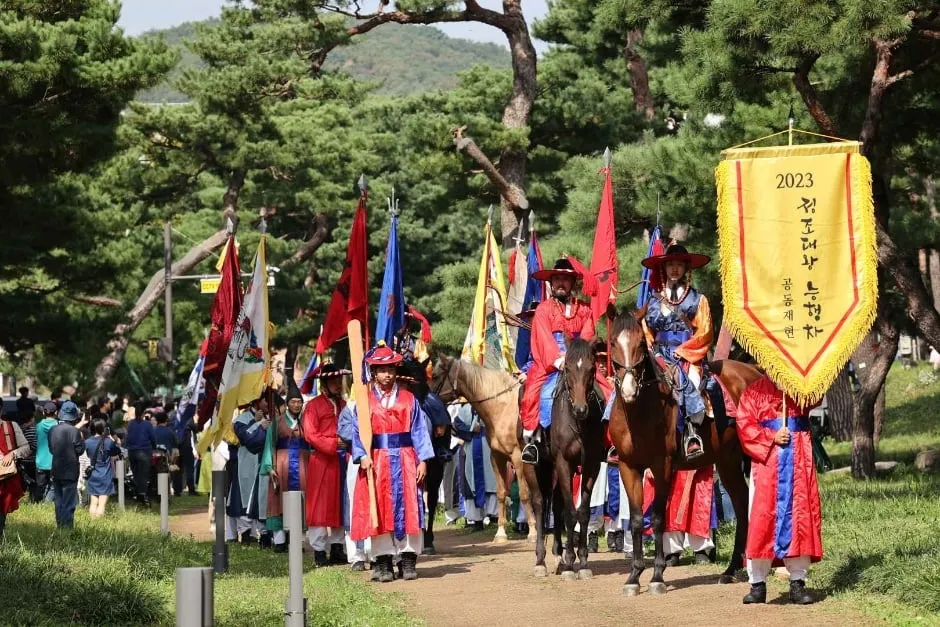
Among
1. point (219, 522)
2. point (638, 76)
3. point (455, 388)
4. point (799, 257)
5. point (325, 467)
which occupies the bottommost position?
point (219, 522)

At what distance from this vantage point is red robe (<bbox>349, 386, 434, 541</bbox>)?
1331cm

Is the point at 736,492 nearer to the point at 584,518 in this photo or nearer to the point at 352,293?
the point at 584,518

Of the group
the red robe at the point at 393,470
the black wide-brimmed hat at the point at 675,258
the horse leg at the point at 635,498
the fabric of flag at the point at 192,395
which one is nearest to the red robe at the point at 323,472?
the red robe at the point at 393,470

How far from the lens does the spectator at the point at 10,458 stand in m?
14.7

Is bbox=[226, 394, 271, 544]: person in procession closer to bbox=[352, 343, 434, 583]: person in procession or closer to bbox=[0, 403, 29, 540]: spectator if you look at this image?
bbox=[0, 403, 29, 540]: spectator

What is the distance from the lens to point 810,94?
1645 cm

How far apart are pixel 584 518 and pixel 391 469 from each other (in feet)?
5.93

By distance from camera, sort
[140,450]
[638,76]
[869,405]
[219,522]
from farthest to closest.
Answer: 1. [638,76]
2. [140,450]
3. [869,405]
4. [219,522]

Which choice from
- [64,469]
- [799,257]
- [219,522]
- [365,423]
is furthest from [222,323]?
[799,257]

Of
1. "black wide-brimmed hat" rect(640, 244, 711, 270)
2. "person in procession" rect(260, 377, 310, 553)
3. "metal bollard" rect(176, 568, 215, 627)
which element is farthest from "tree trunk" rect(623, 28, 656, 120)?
"metal bollard" rect(176, 568, 215, 627)

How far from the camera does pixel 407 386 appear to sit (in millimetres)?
14312

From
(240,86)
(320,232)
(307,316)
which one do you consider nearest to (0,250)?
(240,86)

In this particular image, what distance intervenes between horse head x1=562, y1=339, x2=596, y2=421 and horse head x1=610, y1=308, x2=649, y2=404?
1.08 metres

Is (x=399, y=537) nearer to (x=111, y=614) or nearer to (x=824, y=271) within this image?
(x=111, y=614)
